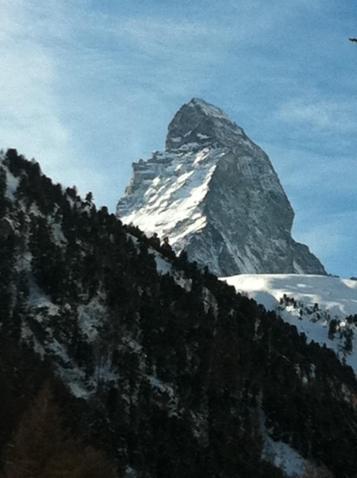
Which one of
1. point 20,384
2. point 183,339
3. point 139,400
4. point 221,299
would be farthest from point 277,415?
point 20,384

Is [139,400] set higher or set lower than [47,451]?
higher

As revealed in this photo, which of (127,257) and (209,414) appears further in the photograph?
(127,257)

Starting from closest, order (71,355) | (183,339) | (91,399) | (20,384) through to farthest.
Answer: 1. (20,384)
2. (91,399)
3. (71,355)
4. (183,339)

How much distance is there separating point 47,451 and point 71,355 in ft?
288

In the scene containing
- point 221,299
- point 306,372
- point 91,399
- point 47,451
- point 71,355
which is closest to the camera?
point 47,451

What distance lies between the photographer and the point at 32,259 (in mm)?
160750

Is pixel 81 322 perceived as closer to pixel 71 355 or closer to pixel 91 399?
pixel 71 355

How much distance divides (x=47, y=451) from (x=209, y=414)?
91.3 m

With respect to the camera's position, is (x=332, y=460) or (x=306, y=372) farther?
(x=306, y=372)

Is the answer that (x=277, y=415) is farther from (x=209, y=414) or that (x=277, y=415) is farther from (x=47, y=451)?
(x=47, y=451)

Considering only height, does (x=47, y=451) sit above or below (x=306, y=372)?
below

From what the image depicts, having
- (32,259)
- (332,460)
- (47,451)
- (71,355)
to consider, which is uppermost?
(32,259)

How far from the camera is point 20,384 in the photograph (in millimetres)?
104938

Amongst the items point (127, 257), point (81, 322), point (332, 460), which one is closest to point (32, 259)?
point (81, 322)
